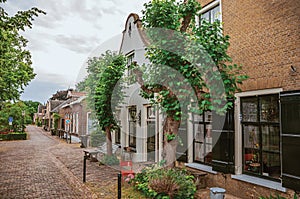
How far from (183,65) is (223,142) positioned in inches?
94.8

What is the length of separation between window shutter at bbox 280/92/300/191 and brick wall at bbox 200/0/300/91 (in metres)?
0.36

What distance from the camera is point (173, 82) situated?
5.85 m

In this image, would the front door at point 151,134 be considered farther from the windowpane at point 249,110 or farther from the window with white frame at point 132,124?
the windowpane at point 249,110

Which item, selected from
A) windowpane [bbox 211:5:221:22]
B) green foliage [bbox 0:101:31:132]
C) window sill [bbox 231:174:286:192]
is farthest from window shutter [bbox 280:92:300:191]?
green foliage [bbox 0:101:31:132]

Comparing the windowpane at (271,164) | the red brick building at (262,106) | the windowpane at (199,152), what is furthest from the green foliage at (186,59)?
the windowpane at (199,152)

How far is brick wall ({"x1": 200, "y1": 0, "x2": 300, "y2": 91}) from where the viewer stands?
17.0 feet

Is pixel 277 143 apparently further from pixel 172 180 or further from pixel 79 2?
pixel 79 2

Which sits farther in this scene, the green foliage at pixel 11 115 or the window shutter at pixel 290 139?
the green foliage at pixel 11 115

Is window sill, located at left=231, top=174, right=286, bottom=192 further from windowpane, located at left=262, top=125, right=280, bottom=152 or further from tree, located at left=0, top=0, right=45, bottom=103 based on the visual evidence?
tree, located at left=0, top=0, right=45, bottom=103

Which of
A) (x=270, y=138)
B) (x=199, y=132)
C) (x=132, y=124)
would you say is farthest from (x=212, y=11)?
(x=132, y=124)

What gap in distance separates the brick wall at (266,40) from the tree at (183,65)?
0.63 metres

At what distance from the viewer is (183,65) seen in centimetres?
571

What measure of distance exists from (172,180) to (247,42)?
4.00 m

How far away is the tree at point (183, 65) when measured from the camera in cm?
524
